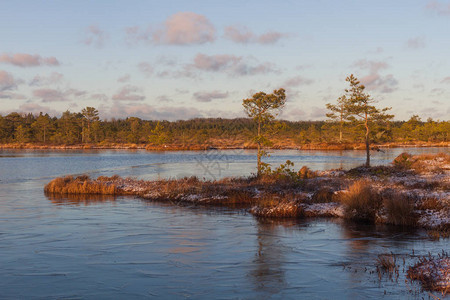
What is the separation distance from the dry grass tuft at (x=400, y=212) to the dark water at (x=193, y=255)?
30.2 inches

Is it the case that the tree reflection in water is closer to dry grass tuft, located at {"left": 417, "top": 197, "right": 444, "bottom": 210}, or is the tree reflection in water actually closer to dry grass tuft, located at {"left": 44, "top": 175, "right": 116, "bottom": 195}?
dry grass tuft, located at {"left": 417, "top": 197, "right": 444, "bottom": 210}

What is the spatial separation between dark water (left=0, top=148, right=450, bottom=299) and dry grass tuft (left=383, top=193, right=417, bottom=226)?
2.52 ft

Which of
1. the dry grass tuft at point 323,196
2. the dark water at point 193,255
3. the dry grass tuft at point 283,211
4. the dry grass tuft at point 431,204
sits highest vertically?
the dry grass tuft at point 431,204

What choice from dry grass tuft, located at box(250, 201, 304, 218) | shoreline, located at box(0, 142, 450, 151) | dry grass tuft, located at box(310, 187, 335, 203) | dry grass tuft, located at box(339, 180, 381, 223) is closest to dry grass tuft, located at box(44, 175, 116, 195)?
dry grass tuft, located at box(250, 201, 304, 218)

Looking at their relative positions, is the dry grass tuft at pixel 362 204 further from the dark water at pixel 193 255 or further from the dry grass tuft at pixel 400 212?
the dark water at pixel 193 255

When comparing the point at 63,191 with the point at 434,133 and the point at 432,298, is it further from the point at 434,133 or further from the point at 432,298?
the point at 434,133

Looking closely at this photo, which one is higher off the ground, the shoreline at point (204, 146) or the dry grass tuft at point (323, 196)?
the shoreline at point (204, 146)

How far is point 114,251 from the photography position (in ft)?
43.8

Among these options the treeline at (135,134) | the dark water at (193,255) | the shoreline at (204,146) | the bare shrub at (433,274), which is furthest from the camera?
the treeline at (135,134)

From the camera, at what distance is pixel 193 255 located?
41.9 feet

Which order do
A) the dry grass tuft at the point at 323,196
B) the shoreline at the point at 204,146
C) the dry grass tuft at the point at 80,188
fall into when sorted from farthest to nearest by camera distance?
the shoreline at the point at 204,146 → the dry grass tuft at the point at 80,188 → the dry grass tuft at the point at 323,196

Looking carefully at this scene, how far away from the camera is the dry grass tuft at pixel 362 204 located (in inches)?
687

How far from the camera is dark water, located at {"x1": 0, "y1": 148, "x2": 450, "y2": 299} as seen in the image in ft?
31.5

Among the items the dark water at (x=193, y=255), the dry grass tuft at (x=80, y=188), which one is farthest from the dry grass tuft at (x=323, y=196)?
the dry grass tuft at (x=80, y=188)
